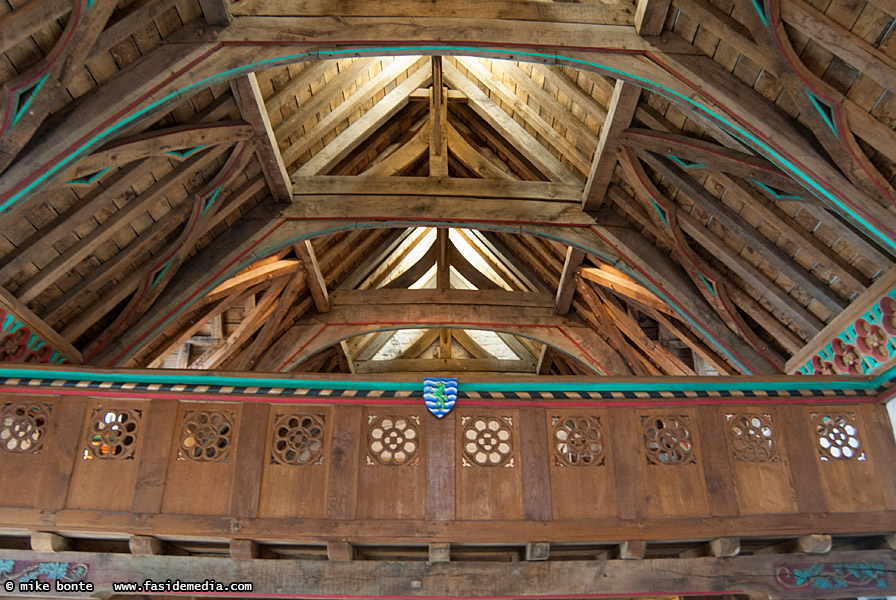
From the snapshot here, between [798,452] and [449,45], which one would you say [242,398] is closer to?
[449,45]

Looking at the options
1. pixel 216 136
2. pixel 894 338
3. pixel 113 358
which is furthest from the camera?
pixel 113 358

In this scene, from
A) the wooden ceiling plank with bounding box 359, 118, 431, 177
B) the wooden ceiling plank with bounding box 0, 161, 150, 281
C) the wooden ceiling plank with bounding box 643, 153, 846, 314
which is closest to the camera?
the wooden ceiling plank with bounding box 0, 161, 150, 281

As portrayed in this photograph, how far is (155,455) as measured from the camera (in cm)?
478

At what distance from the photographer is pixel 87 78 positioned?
16.1 ft

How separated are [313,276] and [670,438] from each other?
4.92 metres

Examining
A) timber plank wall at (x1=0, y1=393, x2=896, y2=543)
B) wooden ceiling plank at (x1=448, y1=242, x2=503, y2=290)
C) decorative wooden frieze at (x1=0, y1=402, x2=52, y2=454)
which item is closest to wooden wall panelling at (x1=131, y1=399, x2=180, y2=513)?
timber plank wall at (x1=0, y1=393, x2=896, y2=543)

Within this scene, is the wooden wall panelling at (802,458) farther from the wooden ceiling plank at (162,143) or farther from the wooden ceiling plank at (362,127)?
the wooden ceiling plank at (362,127)

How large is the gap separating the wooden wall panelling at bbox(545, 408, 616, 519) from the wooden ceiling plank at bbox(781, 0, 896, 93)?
2415mm

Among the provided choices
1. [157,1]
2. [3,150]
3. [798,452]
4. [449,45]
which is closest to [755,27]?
[449,45]

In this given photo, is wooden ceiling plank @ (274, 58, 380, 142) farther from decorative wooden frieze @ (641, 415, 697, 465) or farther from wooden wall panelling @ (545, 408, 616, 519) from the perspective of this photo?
decorative wooden frieze @ (641, 415, 697, 465)

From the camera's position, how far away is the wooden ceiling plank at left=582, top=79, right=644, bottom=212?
6.12 metres

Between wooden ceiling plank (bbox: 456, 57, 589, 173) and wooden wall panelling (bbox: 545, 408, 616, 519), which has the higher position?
wooden ceiling plank (bbox: 456, 57, 589, 173)

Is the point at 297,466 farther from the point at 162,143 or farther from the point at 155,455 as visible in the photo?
the point at 162,143

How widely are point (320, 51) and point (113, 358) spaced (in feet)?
10.8
